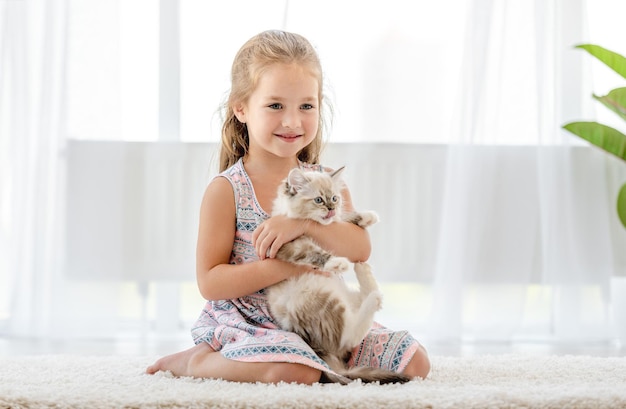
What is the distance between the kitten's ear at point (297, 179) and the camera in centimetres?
167

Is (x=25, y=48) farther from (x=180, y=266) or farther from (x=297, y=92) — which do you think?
(x=297, y=92)

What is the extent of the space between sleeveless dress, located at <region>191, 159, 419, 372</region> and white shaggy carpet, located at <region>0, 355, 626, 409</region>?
81 millimetres

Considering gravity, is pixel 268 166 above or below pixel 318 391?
above

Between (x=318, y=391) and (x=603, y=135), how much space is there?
1864 millimetres

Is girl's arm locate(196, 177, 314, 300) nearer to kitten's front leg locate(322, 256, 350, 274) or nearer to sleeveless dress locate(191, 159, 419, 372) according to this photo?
sleeveless dress locate(191, 159, 419, 372)

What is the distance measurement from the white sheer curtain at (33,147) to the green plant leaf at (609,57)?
197 cm

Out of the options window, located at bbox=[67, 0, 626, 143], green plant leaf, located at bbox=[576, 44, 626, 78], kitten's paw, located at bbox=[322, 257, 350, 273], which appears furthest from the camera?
window, located at bbox=[67, 0, 626, 143]

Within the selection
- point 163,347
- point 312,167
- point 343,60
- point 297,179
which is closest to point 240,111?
point 312,167

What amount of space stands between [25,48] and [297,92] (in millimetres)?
1678

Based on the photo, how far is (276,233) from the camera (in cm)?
170

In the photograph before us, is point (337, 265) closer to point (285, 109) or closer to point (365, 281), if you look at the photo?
point (365, 281)

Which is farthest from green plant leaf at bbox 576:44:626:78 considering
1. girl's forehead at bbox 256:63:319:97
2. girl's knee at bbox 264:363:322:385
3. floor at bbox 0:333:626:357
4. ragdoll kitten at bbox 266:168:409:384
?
girl's knee at bbox 264:363:322:385

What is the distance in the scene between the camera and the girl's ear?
1930 mm

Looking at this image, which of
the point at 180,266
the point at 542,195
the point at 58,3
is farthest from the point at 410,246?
the point at 58,3
